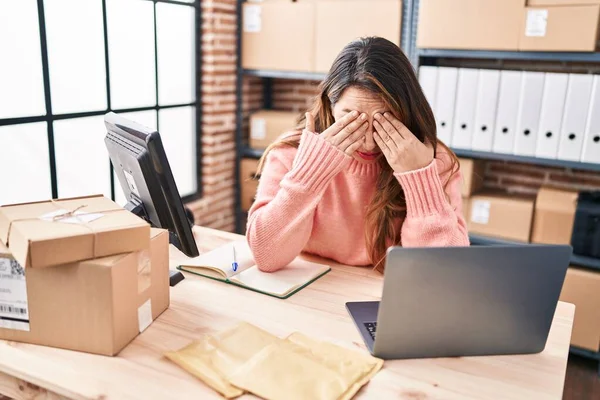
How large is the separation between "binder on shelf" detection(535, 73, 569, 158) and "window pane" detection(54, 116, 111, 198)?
184 cm

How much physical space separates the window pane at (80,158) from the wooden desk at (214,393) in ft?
4.41

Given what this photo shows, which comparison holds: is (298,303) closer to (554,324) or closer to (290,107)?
(554,324)

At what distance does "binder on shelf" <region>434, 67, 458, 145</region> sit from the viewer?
2.44 m

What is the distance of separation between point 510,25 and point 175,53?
1604mm

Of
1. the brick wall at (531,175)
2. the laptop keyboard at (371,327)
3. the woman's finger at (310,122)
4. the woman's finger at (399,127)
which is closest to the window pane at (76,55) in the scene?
the brick wall at (531,175)

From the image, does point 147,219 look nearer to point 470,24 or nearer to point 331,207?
point 331,207

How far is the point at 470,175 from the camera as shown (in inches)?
101

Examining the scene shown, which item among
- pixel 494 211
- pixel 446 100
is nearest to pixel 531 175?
pixel 494 211

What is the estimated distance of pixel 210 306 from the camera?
1.22m

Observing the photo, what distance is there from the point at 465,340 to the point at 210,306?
1.76 feet

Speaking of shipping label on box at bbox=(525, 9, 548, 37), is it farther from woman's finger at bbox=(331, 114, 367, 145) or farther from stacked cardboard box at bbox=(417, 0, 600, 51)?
woman's finger at bbox=(331, 114, 367, 145)

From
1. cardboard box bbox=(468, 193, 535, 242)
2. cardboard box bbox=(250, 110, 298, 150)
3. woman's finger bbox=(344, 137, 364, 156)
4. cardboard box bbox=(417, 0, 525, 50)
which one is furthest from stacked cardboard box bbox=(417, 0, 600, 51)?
woman's finger bbox=(344, 137, 364, 156)

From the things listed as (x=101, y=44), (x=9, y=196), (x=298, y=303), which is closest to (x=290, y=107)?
(x=101, y=44)

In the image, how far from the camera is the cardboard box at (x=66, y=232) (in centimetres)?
95
